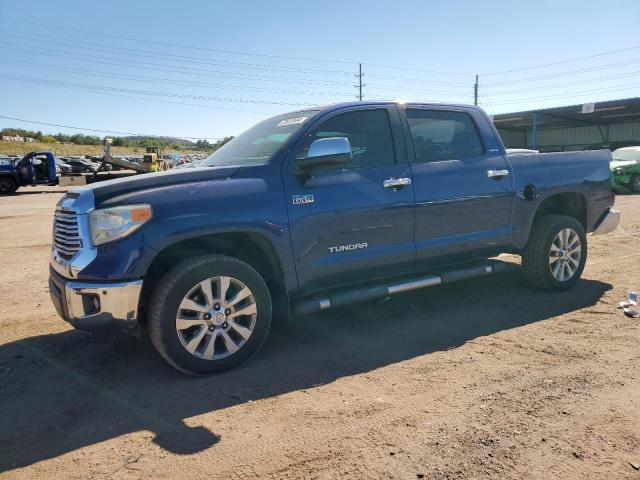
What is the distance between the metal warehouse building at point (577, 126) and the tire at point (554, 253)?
25.3m

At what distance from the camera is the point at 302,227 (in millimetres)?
3826

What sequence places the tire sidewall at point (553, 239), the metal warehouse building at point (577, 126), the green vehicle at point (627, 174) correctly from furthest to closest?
the metal warehouse building at point (577, 126) → the green vehicle at point (627, 174) → the tire sidewall at point (553, 239)

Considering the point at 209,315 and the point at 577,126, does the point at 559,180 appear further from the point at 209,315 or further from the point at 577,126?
the point at 577,126

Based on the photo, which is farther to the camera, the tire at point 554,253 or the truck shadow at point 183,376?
the tire at point 554,253

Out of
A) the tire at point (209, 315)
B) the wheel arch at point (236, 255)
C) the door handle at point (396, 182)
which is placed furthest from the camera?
the door handle at point (396, 182)

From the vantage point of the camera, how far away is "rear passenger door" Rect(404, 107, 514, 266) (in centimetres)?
447

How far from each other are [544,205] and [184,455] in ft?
14.6

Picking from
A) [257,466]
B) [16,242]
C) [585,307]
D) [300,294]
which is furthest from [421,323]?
[16,242]

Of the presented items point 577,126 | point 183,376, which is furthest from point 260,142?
point 577,126

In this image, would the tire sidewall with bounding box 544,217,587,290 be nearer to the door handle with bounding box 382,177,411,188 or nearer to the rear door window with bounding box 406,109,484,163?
the rear door window with bounding box 406,109,484,163

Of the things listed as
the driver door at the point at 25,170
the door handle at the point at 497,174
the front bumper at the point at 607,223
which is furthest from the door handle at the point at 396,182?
the driver door at the point at 25,170

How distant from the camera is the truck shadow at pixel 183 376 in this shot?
291 centimetres

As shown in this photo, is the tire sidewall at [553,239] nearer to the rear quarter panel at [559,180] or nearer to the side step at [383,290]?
the rear quarter panel at [559,180]

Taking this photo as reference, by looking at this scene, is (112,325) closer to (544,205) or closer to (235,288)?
(235,288)
